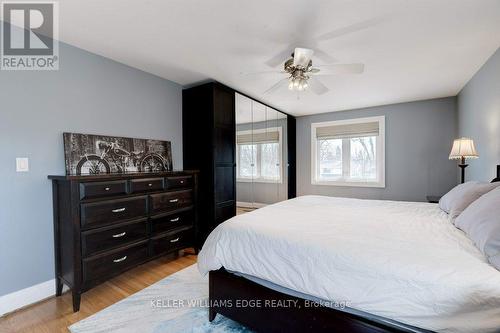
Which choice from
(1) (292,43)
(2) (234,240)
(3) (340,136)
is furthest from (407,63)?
(2) (234,240)

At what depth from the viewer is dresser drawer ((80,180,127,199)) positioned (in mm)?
1968

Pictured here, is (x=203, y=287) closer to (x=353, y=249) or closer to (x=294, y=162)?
(x=353, y=249)

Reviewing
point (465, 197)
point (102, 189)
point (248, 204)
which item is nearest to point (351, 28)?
point (465, 197)

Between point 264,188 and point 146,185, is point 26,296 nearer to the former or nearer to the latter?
point 146,185

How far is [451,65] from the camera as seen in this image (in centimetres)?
270

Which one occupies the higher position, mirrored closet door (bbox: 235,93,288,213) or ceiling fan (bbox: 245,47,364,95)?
ceiling fan (bbox: 245,47,364,95)

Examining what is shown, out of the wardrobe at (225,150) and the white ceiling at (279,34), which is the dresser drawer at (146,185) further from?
the white ceiling at (279,34)

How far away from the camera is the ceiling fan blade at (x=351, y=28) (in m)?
1.85

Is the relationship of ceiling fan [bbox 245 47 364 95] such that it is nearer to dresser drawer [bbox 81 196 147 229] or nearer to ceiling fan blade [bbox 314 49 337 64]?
ceiling fan blade [bbox 314 49 337 64]

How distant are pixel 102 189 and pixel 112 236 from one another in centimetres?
44

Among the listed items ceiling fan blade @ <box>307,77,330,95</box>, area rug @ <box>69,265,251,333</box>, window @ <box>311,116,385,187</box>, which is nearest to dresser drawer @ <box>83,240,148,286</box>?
area rug @ <box>69,265,251,333</box>

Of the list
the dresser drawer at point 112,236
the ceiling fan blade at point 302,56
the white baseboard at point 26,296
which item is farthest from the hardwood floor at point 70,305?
the ceiling fan blade at point 302,56

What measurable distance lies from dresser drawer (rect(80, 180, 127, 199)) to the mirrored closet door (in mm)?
1728

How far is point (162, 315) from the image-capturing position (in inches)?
72.1
